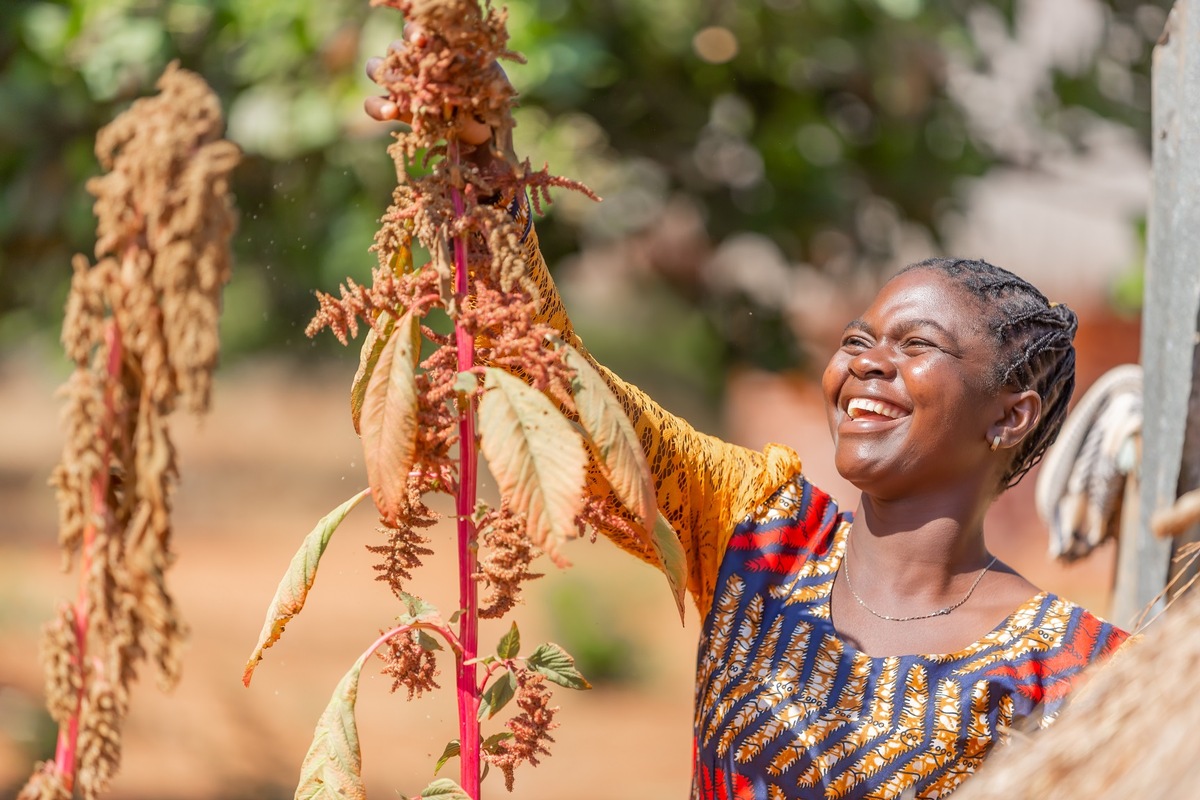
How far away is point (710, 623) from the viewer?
1.90m

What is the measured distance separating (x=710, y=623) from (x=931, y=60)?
298cm

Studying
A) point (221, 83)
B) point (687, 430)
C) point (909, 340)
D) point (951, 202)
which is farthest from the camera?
point (951, 202)

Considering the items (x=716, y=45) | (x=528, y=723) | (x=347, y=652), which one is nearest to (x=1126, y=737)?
(x=528, y=723)

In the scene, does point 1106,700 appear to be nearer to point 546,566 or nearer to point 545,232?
point 545,232

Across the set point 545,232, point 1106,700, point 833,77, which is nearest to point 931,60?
point 833,77

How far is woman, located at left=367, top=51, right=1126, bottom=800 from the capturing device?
5.57 ft

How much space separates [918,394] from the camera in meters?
1.77

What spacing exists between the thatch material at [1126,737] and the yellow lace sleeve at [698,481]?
0.70 m

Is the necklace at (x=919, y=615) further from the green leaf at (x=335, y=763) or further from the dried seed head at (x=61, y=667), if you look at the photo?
the dried seed head at (x=61, y=667)

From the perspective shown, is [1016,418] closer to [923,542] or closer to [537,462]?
[923,542]

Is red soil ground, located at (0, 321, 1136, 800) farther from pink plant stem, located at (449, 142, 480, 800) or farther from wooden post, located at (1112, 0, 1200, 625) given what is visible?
pink plant stem, located at (449, 142, 480, 800)

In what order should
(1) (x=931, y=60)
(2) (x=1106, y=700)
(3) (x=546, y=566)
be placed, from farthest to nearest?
(3) (x=546, y=566)
(1) (x=931, y=60)
(2) (x=1106, y=700)

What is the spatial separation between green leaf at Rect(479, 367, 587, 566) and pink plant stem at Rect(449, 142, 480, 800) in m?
0.10

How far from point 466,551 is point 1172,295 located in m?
1.51
